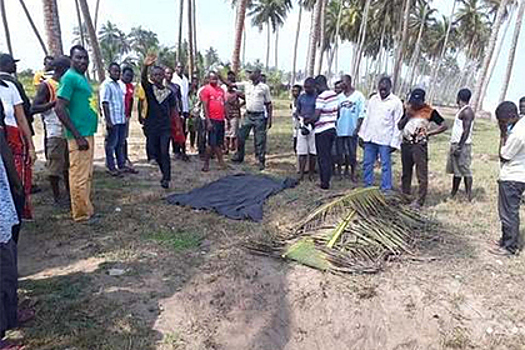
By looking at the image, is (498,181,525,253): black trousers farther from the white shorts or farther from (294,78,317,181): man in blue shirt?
the white shorts

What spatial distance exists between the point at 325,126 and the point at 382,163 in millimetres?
995

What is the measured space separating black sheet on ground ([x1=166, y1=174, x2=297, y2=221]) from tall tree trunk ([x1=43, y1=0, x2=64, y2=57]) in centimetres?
354

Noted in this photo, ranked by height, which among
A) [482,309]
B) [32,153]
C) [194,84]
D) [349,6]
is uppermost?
[349,6]

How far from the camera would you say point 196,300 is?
368cm

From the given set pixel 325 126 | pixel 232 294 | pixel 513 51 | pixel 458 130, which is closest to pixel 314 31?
pixel 325 126

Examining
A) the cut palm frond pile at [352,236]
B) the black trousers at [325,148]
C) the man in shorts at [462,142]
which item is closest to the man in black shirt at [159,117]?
the black trousers at [325,148]

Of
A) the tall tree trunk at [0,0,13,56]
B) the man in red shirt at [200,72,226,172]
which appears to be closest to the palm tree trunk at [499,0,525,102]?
the man in red shirt at [200,72,226,172]

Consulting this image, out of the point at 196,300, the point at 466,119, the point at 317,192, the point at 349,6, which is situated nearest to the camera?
the point at 196,300

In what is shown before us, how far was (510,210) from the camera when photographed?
474 cm

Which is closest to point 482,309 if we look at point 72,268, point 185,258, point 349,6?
point 185,258

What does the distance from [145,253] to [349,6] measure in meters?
37.5

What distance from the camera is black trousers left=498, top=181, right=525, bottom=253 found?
15.3 feet

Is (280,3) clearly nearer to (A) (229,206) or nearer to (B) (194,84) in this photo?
(B) (194,84)

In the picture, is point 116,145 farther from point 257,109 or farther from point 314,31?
point 314,31
